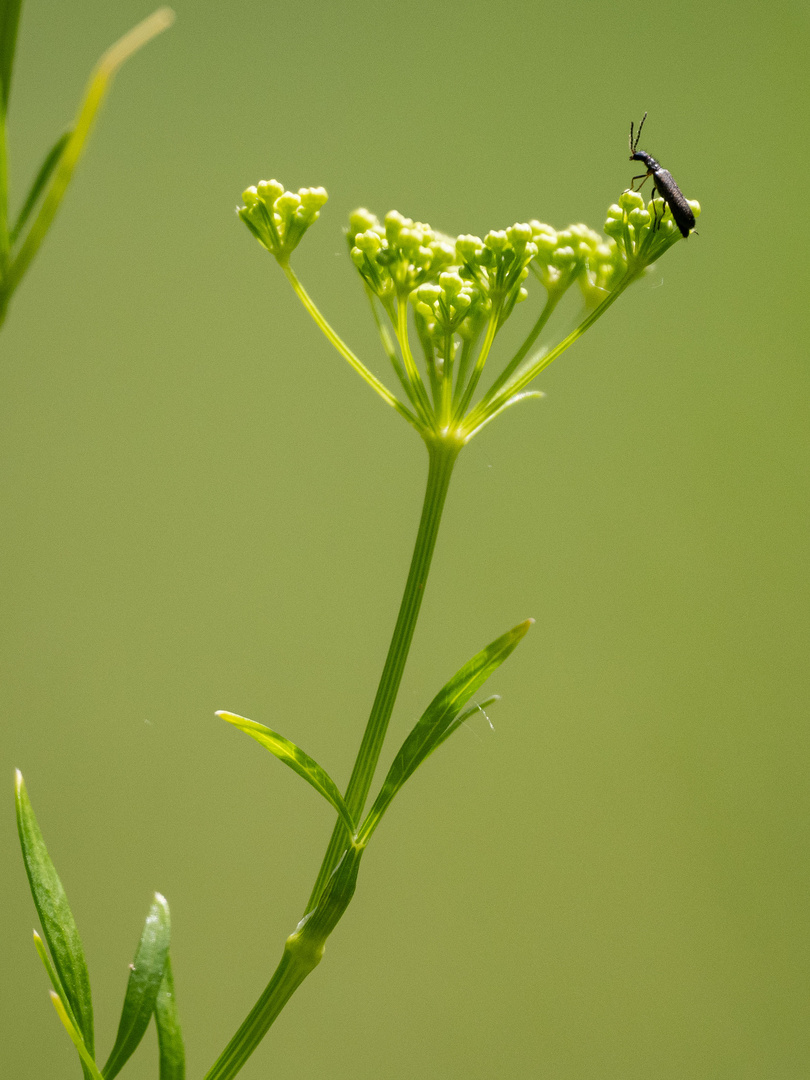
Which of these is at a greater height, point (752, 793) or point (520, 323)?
point (520, 323)

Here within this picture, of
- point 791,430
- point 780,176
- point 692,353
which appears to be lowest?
point 791,430

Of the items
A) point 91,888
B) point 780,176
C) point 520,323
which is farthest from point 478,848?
point 780,176

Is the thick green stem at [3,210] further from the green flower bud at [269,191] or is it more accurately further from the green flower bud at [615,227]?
the green flower bud at [615,227]

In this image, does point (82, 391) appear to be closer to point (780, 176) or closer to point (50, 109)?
point (50, 109)

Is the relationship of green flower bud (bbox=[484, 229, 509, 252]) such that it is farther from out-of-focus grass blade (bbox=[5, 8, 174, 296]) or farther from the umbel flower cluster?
out-of-focus grass blade (bbox=[5, 8, 174, 296])

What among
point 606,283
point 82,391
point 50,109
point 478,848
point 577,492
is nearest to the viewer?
point 606,283

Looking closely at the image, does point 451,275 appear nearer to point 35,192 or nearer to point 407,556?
point 35,192

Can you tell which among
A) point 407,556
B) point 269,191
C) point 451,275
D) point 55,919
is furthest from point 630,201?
point 407,556

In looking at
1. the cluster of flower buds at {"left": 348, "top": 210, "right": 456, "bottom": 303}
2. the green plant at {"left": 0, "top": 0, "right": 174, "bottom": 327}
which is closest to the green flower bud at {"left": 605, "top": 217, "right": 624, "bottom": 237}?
the cluster of flower buds at {"left": 348, "top": 210, "right": 456, "bottom": 303}
